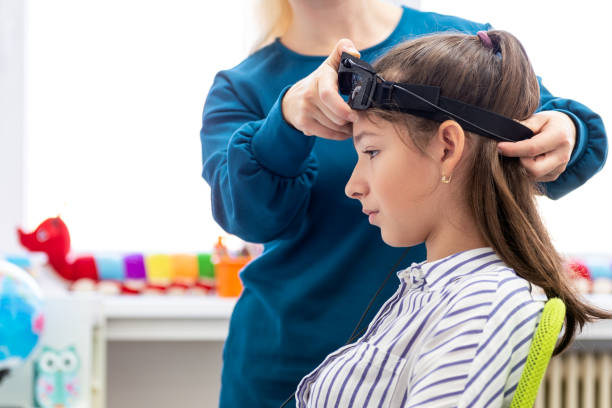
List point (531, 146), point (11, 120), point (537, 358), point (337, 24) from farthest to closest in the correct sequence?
point (11, 120), point (337, 24), point (531, 146), point (537, 358)

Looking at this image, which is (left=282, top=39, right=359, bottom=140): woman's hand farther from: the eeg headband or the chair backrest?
the chair backrest

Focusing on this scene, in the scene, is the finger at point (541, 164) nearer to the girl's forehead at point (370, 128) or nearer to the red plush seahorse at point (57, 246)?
the girl's forehead at point (370, 128)

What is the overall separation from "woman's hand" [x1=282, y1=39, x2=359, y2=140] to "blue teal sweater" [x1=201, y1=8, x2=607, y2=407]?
49mm

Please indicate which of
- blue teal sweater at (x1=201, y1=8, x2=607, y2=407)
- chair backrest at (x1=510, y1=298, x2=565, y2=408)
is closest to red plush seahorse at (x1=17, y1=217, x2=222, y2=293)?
blue teal sweater at (x1=201, y1=8, x2=607, y2=407)

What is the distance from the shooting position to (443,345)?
0.68m

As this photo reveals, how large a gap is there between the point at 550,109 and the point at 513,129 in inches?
6.7

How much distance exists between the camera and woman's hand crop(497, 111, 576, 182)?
756mm

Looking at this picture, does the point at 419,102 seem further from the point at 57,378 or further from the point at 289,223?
the point at 57,378

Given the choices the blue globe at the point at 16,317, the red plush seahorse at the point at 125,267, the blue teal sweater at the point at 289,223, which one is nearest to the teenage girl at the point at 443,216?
the blue teal sweater at the point at 289,223

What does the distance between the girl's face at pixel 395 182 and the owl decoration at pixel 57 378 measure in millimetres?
1242

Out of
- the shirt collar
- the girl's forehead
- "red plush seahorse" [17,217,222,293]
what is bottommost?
"red plush seahorse" [17,217,222,293]

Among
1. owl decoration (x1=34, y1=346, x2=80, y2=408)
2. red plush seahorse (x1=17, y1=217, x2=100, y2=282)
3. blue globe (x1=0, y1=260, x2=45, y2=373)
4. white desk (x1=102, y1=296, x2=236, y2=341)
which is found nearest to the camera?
blue globe (x1=0, y1=260, x2=45, y2=373)

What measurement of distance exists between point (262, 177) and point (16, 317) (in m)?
1.03

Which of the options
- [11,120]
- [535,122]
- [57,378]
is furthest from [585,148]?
[11,120]
